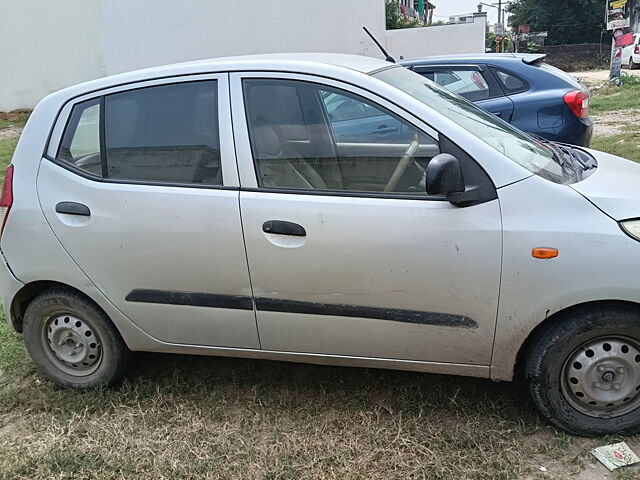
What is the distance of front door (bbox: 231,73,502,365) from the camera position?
8.47 ft

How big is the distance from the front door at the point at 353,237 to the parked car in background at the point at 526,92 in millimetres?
3769

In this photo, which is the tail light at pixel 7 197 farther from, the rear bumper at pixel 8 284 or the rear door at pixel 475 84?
the rear door at pixel 475 84

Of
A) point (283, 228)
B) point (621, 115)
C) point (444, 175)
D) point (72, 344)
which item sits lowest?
point (621, 115)

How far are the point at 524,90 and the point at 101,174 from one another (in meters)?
4.63

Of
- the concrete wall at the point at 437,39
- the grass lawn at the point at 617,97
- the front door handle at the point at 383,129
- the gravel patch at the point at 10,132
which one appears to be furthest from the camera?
the concrete wall at the point at 437,39

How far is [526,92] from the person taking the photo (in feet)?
20.2

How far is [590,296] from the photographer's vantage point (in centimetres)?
247

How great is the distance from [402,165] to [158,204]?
1169 mm

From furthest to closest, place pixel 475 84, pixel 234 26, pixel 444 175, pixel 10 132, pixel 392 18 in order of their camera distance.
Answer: pixel 392 18 < pixel 234 26 < pixel 10 132 < pixel 475 84 < pixel 444 175

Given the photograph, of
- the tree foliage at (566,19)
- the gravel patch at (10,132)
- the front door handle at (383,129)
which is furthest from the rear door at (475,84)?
the tree foliage at (566,19)

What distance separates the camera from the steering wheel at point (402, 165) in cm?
272

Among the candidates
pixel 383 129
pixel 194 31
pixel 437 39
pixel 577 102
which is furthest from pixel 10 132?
pixel 383 129

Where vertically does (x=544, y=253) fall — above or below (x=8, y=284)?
above

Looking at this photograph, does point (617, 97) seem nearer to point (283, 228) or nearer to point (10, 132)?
point (283, 228)
